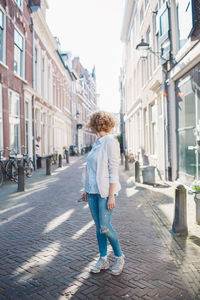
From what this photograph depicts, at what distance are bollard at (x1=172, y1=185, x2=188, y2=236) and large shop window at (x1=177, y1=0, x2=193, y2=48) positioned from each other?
4.68 meters

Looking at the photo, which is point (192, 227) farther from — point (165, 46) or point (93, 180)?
point (165, 46)

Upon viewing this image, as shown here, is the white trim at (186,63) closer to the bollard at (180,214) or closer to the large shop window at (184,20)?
the large shop window at (184,20)

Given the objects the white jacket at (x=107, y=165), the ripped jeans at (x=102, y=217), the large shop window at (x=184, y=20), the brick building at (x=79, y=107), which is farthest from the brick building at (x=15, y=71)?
the brick building at (x=79, y=107)

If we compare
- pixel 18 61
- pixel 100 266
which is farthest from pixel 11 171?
pixel 100 266

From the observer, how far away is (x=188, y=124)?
8039 millimetres

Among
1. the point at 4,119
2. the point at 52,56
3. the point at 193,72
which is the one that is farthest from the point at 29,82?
the point at 193,72

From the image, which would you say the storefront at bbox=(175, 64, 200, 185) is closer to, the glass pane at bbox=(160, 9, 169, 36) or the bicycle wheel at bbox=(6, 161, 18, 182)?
the glass pane at bbox=(160, 9, 169, 36)

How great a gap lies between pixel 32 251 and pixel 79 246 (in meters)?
0.61

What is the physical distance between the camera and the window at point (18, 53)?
12.7 meters

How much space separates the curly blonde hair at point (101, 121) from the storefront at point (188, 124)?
4.68m

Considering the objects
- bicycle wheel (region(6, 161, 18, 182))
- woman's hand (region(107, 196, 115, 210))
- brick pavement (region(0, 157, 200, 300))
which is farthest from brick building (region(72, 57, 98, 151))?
woman's hand (region(107, 196, 115, 210))

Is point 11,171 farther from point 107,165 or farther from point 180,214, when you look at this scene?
point 107,165

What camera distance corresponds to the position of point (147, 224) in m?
→ 4.84

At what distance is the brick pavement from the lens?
8.55 feet
